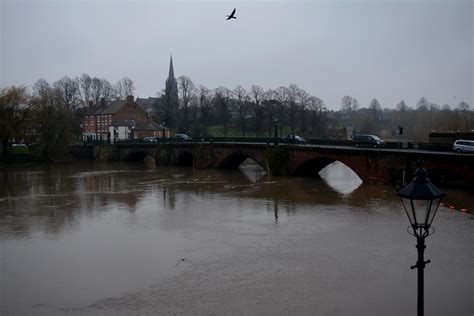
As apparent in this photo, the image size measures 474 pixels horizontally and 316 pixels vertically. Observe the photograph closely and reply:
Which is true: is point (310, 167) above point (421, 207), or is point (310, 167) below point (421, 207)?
below

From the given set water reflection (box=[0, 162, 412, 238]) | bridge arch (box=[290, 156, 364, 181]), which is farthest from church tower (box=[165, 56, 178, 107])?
bridge arch (box=[290, 156, 364, 181])

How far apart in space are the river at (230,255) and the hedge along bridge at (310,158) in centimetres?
223

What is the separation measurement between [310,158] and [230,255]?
87.7 ft

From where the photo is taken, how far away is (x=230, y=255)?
62.1 ft

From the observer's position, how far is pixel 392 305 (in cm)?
1360

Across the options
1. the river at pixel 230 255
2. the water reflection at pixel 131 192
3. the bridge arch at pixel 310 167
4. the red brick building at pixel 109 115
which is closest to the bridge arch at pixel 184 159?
the water reflection at pixel 131 192

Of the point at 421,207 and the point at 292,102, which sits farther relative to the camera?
the point at 292,102

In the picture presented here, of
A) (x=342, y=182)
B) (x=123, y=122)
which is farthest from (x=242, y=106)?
(x=342, y=182)

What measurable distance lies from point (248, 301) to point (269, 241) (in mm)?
7137

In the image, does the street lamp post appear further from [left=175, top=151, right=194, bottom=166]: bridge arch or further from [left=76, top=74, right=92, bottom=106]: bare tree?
[left=76, top=74, right=92, bottom=106]: bare tree

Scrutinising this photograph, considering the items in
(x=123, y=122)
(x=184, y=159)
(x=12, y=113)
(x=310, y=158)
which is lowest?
(x=184, y=159)

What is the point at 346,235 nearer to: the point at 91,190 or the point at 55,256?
the point at 55,256

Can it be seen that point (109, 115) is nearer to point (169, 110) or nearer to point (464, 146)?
point (169, 110)

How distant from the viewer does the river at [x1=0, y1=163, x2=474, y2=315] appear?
46.1 feet
